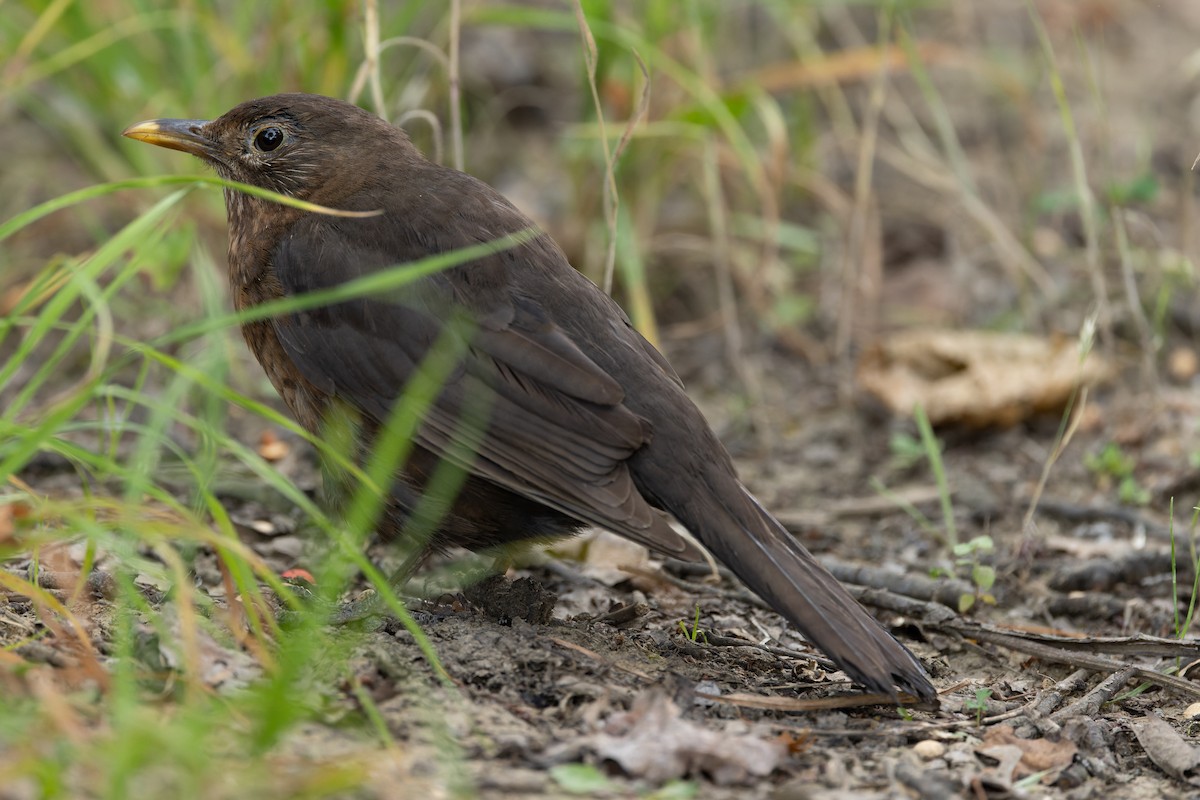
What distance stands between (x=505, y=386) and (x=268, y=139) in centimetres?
137

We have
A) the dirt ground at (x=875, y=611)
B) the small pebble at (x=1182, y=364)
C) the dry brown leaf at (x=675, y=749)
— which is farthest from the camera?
the small pebble at (x=1182, y=364)

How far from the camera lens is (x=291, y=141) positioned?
13.9 ft

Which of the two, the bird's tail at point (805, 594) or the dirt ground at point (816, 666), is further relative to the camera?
the bird's tail at point (805, 594)

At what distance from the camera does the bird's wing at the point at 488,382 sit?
10.8 ft

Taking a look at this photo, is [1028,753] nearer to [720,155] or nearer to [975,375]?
[975,375]

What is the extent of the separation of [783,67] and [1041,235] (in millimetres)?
1538

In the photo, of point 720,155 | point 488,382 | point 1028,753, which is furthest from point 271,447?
point 1028,753

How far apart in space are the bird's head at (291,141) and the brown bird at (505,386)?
45 millimetres

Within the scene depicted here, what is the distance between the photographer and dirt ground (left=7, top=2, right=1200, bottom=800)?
2748mm

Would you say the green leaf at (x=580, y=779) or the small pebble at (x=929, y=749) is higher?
the small pebble at (x=929, y=749)

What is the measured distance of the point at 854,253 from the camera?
18.0ft

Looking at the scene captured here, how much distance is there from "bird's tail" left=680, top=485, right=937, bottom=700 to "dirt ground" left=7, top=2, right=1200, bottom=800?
125 millimetres

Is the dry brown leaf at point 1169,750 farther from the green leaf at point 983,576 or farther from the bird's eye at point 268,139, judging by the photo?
the bird's eye at point 268,139

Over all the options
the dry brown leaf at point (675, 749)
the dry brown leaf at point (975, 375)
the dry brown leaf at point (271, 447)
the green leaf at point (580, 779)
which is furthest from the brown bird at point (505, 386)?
the dry brown leaf at point (975, 375)
